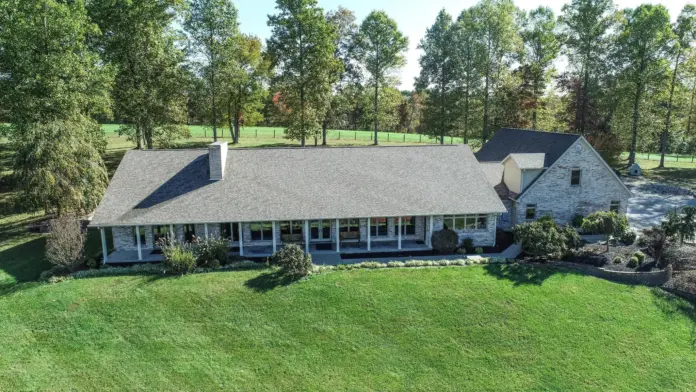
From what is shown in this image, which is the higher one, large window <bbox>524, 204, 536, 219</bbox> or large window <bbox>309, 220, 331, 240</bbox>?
large window <bbox>524, 204, 536, 219</bbox>

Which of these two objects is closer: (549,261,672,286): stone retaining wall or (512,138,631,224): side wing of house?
(549,261,672,286): stone retaining wall

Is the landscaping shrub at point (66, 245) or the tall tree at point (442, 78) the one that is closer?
the landscaping shrub at point (66, 245)

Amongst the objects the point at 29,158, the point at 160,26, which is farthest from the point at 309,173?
the point at 160,26

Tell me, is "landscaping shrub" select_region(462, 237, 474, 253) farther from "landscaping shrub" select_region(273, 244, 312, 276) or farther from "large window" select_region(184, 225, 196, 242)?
"large window" select_region(184, 225, 196, 242)

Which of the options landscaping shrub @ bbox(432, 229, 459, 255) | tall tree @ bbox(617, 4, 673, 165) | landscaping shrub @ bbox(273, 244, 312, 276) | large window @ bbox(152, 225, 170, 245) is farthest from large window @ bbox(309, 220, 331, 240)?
tall tree @ bbox(617, 4, 673, 165)

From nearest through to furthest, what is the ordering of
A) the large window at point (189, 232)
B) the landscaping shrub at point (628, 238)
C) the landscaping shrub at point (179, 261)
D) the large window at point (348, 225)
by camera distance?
the landscaping shrub at point (179, 261)
the large window at point (189, 232)
the landscaping shrub at point (628, 238)
the large window at point (348, 225)

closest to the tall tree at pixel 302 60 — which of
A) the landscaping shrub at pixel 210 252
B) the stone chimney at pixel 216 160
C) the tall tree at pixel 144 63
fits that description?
the tall tree at pixel 144 63

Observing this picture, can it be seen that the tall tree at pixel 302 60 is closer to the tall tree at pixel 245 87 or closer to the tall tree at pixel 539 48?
the tall tree at pixel 245 87
